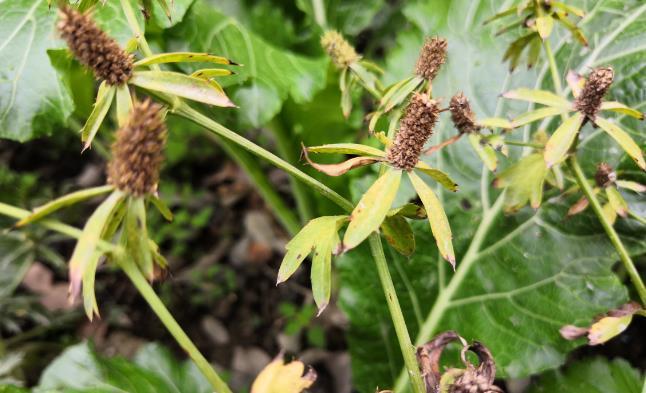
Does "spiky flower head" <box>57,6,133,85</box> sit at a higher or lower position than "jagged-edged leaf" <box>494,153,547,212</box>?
higher

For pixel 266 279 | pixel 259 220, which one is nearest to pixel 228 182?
pixel 259 220

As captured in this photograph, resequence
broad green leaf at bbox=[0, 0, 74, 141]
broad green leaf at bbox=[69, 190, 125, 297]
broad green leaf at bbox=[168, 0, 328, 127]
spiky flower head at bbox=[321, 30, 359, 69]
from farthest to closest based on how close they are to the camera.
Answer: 1. broad green leaf at bbox=[168, 0, 328, 127]
2. broad green leaf at bbox=[0, 0, 74, 141]
3. spiky flower head at bbox=[321, 30, 359, 69]
4. broad green leaf at bbox=[69, 190, 125, 297]

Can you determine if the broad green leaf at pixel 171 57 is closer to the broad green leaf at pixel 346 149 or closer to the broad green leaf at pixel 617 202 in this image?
the broad green leaf at pixel 346 149

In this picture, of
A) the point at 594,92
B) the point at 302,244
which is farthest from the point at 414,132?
the point at 594,92

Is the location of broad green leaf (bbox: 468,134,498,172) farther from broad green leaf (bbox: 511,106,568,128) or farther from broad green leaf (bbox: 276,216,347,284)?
broad green leaf (bbox: 276,216,347,284)

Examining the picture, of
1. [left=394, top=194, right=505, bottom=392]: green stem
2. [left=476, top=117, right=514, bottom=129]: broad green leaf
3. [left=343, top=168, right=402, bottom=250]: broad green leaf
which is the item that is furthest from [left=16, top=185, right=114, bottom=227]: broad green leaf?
[left=394, top=194, right=505, bottom=392]: green stem

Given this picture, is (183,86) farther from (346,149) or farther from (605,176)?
(605,176)

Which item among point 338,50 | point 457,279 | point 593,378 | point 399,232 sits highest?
point 338,50
